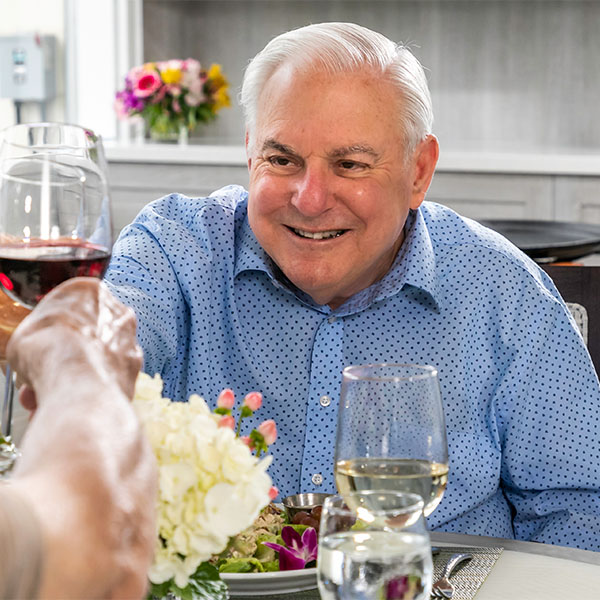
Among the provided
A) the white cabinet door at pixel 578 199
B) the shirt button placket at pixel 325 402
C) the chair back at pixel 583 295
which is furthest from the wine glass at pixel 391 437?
the white cabinet door at pixel 578 199

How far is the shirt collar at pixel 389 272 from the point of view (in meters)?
1.60

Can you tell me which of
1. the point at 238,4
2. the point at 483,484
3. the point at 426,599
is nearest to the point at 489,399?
the point at 483,484

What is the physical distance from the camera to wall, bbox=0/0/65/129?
4617 millimetres

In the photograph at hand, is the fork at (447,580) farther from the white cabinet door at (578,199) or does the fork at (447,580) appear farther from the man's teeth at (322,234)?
the white cabinet door at (578,199)

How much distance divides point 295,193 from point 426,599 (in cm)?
91

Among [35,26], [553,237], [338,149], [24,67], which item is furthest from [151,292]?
[35,26]

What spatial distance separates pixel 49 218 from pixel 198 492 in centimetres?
24

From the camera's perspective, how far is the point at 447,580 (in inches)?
39.2

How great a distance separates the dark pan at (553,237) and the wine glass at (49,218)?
5.13 feet

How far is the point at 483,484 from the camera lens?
1502 millimetres

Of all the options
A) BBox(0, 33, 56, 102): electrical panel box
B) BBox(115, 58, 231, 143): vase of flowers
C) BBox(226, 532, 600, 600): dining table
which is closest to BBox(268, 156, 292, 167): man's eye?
BBox(226, 532, 600, 600): dining table

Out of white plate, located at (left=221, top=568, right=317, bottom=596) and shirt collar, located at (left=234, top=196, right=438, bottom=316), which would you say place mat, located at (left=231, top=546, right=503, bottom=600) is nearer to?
white plate, located at (left=221, top=568, right=317, bottom=596)

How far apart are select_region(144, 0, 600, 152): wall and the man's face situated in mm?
3148

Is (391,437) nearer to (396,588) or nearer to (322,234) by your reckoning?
(396,588)
